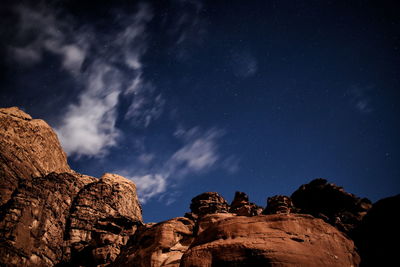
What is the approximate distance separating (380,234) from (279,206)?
1784cm

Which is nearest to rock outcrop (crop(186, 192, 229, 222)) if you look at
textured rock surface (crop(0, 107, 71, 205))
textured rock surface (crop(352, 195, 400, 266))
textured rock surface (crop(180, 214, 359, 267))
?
textured rock surface (crop(352, 195, 400, 266))

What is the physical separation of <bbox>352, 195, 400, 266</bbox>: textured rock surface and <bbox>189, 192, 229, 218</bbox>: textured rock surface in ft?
90.3

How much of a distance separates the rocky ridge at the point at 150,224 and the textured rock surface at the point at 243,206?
220 mm

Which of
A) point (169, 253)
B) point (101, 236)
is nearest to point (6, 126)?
point (101, 236)

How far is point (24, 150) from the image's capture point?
2464 inches

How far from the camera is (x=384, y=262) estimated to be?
17219 millimetres

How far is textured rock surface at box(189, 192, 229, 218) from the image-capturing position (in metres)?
48.0

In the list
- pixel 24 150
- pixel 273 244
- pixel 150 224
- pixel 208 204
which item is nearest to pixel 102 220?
pixel 150 224

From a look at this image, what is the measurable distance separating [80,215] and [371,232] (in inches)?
2168

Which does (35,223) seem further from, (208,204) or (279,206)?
(279,206)

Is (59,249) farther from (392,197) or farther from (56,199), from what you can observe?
(392,197)

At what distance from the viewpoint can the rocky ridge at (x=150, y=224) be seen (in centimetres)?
1504

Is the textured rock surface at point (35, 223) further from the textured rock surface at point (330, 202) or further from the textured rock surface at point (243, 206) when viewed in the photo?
the textured rock surface at point (330, 202)

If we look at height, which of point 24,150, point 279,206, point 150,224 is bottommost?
point 150,224
